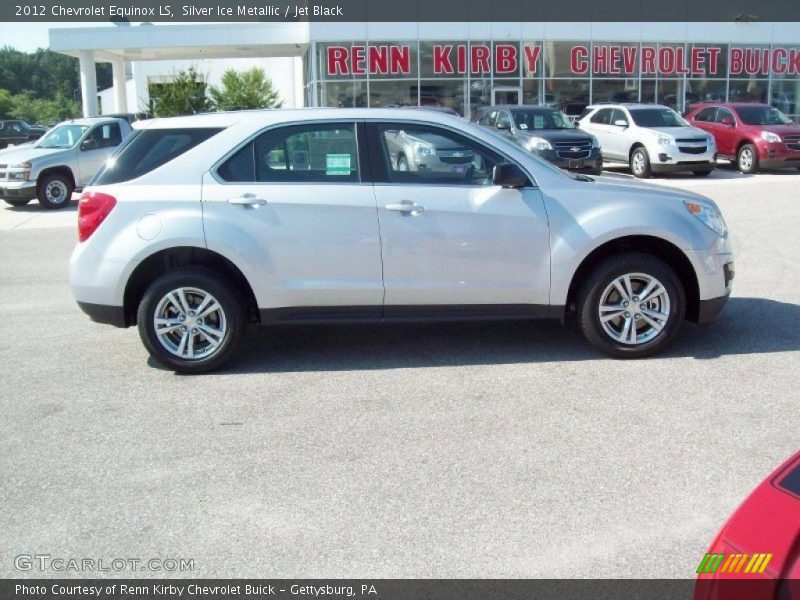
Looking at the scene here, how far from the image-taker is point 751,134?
22234 millimetres

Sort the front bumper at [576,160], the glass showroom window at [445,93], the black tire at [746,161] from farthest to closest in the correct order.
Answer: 1. the glass showroom window at [445,93]
2. the black tire at [746,161]
3. the front bumper at [576,160]

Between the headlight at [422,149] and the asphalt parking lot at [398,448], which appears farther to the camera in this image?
the headlight at [422,149]

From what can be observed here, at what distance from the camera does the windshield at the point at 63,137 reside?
59.4 feet

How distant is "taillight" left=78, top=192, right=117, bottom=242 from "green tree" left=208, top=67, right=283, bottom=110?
1478 inches

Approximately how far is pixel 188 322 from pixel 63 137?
44.8 ft

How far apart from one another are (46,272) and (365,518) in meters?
7.72

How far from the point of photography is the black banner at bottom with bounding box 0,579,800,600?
11.4 ft

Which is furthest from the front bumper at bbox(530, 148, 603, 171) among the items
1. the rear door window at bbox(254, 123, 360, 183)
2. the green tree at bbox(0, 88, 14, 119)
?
the green tree at bbox(0, 88, 14, 119)

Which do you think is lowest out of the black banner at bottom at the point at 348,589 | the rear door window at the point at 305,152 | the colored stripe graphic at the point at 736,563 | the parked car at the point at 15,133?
the black banner at bottom at the point at 348,589

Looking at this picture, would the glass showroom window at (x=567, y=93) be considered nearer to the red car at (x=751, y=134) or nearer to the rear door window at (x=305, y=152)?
the red car at (x=751, y=134)

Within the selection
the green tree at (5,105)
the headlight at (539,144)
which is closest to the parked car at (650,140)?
the headlight at (539,144)

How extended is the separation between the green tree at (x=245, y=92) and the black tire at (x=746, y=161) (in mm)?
25874

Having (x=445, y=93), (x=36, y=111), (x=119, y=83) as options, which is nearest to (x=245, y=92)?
(x=119, y=83)

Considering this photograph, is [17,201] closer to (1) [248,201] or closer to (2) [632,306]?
(1) [248,201]
